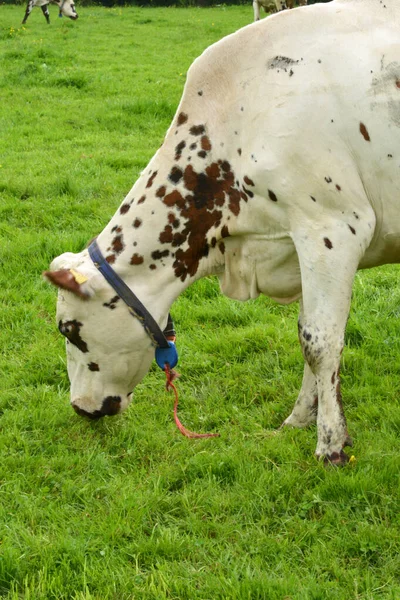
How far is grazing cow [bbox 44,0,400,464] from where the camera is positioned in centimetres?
356

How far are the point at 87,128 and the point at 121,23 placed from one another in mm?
15265

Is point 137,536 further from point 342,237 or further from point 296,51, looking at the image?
point 296,51

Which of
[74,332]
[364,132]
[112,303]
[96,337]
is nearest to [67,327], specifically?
[74,332]

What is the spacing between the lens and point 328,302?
12.0 feet

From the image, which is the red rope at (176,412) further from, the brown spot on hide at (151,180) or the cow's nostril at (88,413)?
the brown spot on hide at (151,180)

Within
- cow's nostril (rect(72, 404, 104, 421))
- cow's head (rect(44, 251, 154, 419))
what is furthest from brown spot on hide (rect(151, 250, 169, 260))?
cow's nostril (rect(72, 404, 104, 421))

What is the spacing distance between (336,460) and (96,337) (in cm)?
137

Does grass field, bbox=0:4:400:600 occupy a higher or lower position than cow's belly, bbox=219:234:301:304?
lower

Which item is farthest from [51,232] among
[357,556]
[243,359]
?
[357,556]

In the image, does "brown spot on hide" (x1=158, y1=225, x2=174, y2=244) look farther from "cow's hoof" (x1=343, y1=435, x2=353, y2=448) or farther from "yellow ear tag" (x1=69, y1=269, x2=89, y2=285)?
"cow's hoof" (x1=343, y1=435, x2=353, y2=448)

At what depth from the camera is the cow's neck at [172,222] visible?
12.6 ft

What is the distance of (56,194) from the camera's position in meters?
8.33

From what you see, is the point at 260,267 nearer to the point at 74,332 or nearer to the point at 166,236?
the point at 166,236

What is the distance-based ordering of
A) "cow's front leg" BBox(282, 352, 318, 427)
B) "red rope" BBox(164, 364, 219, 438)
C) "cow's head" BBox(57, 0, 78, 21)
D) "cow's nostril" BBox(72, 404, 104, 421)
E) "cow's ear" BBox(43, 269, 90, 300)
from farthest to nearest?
"cow's head" BBox(57, 0, 78, 21) → "cow's front leg" BBox(282, 352, 318, 427) → "cow's nostril" BBox(72, 404, 104, 421) → "red rope" BBox(164, 364, 219, 438) → "cow's ear" BBox(43, 269, 90, 300)
